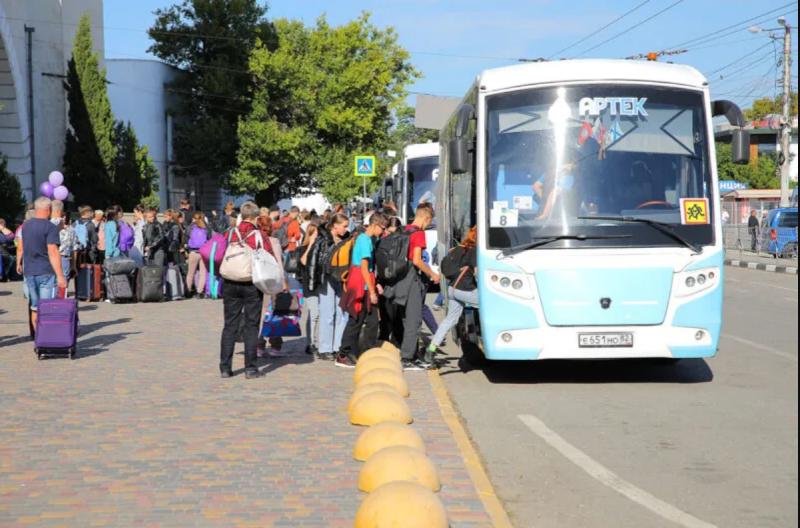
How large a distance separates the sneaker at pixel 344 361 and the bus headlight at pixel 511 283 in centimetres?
228

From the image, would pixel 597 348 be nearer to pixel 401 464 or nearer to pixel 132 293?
pixel 401 464

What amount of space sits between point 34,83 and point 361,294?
2918cm

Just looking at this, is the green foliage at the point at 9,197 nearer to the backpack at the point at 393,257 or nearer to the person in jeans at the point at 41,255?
the person in jeans at the point at 41,255

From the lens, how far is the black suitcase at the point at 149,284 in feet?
70.3

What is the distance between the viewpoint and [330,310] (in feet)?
42.2

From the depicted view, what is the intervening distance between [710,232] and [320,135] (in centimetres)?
4282

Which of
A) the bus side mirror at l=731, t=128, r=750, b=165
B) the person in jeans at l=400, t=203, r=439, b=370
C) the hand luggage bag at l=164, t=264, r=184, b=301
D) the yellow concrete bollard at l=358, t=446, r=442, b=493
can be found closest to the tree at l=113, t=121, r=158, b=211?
the hand luggage bag at l=164, t=264, r=184, b=301

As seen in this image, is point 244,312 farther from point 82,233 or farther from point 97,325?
point 82,233

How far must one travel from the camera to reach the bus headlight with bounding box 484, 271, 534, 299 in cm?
1050

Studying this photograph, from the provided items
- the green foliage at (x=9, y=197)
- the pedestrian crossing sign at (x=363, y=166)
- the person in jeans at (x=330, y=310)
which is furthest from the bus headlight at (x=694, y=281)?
the green foliage at (x=9, y=197)

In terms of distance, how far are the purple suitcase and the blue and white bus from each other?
16.2 ft

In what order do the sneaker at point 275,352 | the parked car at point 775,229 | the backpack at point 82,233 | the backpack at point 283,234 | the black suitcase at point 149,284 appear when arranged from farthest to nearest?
the parked car at point 775,229 → the backpack at point 82,233 → the black suitcase at point 149,284 → the backpack at point 283,234 → the sneaker at point 275,352

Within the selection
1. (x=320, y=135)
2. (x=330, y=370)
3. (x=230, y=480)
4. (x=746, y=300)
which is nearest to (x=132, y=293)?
(x=330, y=370)

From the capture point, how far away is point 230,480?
6617 mm
